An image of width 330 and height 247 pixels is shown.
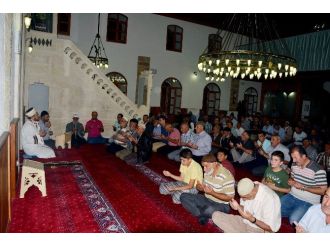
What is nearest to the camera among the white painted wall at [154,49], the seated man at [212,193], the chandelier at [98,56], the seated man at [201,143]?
the seated man at [212,193]

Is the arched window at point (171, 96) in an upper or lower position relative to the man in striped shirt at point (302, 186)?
upper

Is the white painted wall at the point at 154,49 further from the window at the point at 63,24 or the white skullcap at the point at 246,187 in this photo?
the white skullcap at the point at 246,187

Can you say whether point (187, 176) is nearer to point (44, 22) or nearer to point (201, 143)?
point (201, 143)

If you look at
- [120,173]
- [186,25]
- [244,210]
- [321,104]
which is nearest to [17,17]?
[120,173]

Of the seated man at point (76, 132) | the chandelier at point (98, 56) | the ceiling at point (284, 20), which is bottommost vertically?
the seated man at point (76, 132)

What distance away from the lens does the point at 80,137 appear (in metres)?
10.8

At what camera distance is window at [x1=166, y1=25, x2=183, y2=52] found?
17.7 m

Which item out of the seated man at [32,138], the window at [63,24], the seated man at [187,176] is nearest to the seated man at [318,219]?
the seated man at [187,176]

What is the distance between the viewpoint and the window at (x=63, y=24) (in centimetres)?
1470

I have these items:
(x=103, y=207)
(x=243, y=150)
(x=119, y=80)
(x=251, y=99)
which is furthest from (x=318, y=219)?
(x=251, y=99)

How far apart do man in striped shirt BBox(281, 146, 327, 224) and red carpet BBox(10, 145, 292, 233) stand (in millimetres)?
354

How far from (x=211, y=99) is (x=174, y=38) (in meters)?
4.53

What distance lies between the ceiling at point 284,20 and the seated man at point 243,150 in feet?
31.3

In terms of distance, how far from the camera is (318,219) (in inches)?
133
